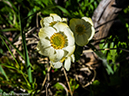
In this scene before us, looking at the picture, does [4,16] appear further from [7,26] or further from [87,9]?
[87,9]

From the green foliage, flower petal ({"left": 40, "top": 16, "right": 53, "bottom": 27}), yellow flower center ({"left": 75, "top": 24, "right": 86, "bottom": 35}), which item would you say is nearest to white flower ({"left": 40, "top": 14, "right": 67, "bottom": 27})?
flower petal ({"left": 40, "top": 16, "right": 53, "bottom": 27})

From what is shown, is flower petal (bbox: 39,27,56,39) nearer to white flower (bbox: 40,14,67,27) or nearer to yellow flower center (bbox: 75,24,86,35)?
white flower (bbox: 40,14,67,27)

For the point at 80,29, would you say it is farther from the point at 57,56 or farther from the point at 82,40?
the point at 57,56

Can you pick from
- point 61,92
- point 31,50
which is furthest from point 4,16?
point 61,92

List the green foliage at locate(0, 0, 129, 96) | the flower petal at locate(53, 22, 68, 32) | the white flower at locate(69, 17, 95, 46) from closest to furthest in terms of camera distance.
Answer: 1. the flower petal at locate(53, 22, 68, 32)
2. the white flower at locate(69, 17, 95, 46)
3. the green foliage at locate(0, 0, 129, 96)

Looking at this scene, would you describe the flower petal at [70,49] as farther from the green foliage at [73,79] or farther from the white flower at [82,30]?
the green foliage at [73,79]

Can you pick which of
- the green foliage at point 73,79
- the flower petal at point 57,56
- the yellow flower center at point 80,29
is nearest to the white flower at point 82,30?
the yellow flower center at point 80,29

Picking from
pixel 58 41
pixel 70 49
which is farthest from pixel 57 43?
pixel 70 49
